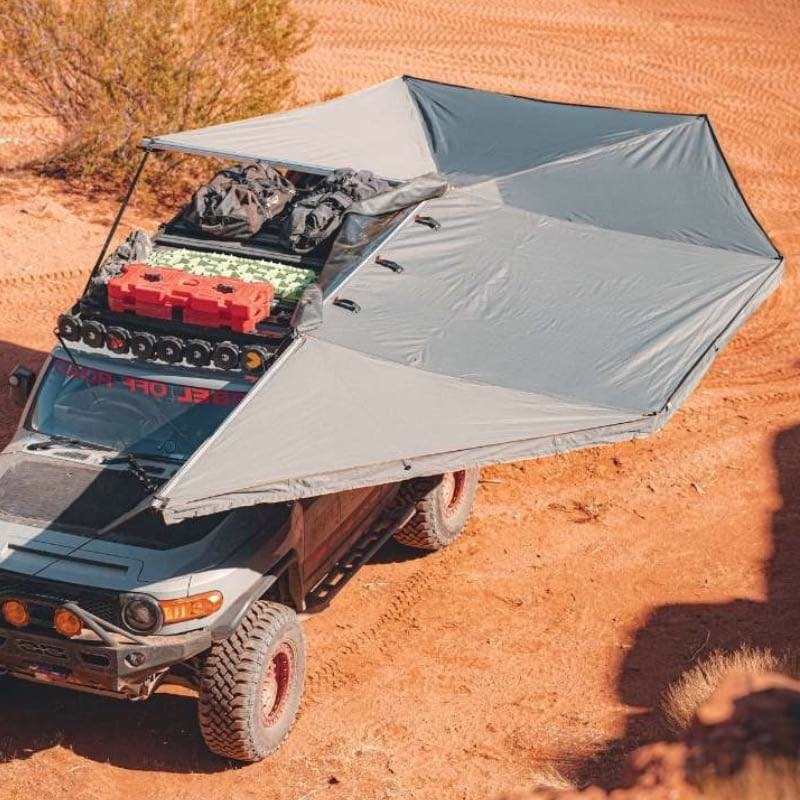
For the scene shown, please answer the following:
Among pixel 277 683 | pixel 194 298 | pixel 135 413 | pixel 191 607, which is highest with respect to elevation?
pixel 194 298

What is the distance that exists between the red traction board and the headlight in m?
1.93

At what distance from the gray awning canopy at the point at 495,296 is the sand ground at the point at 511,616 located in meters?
1.65

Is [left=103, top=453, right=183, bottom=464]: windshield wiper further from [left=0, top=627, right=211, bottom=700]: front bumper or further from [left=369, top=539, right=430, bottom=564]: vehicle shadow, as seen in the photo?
[left=369, top=539, right=430, bottom=564]: vehicle shadow

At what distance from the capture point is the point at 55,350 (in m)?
8.41

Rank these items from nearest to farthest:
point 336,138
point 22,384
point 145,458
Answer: point 145,458 → point 22,384 → point 336,138

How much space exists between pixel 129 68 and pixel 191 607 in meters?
8.78

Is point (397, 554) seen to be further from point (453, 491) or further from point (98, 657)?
point (98, 657)

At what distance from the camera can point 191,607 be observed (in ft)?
23.5

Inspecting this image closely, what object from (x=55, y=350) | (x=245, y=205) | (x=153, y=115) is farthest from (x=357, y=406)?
(x=153, y=115)

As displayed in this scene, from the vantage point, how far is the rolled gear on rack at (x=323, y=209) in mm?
9586

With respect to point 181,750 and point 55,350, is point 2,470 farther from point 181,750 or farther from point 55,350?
point 181,750

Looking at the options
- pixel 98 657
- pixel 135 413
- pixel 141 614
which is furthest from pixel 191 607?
pixel 135 413

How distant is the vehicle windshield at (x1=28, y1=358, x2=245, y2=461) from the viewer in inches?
315

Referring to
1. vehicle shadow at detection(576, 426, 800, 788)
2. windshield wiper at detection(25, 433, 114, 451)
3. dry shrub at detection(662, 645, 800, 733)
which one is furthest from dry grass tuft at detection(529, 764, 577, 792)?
windshield wiper at detection(25, 433, 114, 451)
